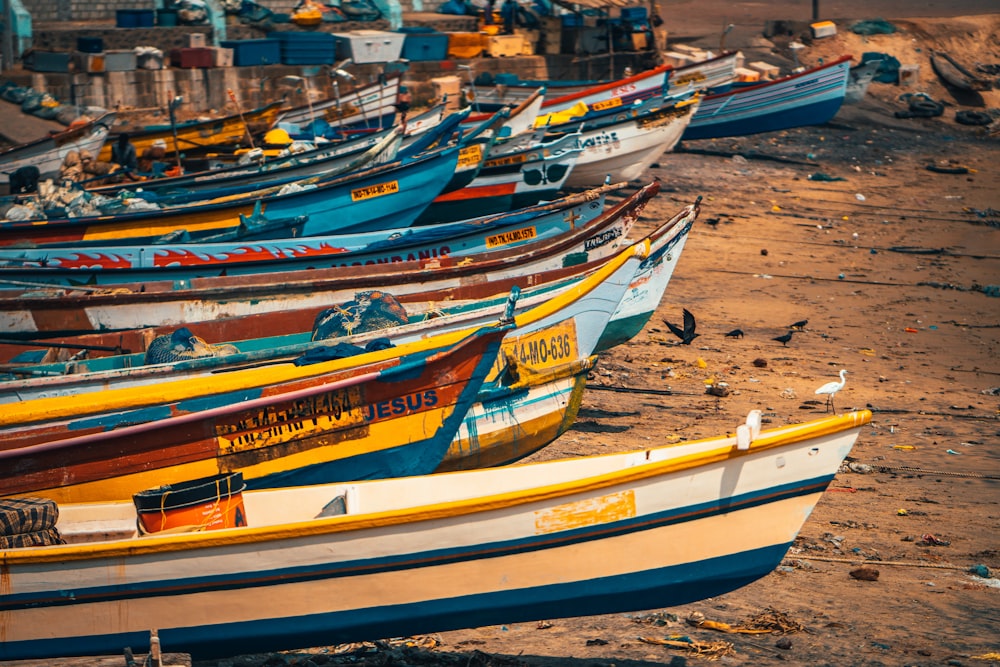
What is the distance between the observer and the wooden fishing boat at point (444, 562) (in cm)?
505

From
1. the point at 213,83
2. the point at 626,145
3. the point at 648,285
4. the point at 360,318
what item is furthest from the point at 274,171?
the point at 213,83

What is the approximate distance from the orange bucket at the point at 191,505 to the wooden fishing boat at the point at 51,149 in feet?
36.8

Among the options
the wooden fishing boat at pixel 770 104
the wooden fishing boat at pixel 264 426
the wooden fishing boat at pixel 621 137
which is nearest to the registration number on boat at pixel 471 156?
the wooden fishing boat at pixel 621 137

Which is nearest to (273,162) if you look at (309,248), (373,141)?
(373,141)

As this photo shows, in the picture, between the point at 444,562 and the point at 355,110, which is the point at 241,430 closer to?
the point at 444,562

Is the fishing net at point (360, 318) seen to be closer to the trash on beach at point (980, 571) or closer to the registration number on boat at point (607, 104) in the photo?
the trash on beach at point (980, 571)

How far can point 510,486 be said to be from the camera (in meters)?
5.95

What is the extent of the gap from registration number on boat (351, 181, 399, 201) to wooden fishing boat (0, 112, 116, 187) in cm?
519

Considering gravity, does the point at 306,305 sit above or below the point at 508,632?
above

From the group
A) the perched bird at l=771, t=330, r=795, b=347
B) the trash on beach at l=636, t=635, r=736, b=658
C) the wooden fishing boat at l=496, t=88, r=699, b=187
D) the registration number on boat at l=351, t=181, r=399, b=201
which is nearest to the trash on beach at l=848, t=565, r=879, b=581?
the trash on beach at l=636, t=635, r=736, b=658

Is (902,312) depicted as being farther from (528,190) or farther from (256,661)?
(256,661)

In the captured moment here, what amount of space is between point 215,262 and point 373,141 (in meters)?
5.97

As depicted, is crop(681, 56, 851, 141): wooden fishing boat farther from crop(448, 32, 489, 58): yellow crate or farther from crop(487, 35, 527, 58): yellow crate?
crop(448, 32, 489, 58): yellow crate

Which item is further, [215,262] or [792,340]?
[792,340]
